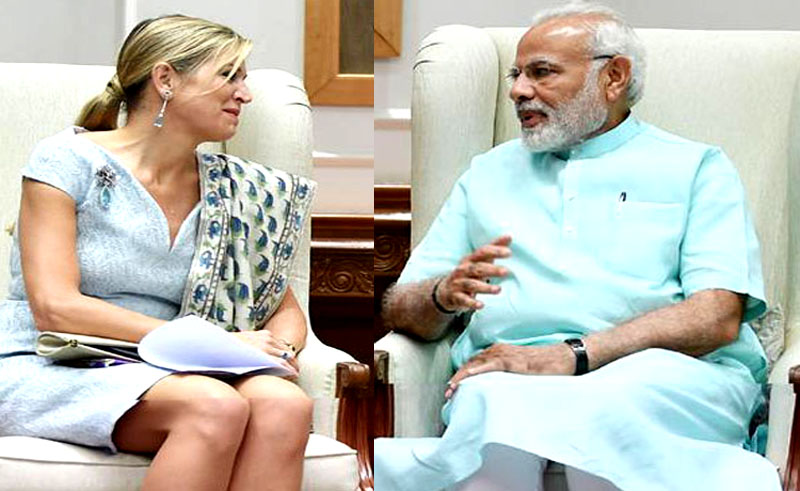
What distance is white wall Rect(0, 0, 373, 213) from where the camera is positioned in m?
1.15

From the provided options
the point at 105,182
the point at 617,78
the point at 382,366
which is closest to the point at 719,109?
the point at 617,78

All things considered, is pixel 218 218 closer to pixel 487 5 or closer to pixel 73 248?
pixel 73 248

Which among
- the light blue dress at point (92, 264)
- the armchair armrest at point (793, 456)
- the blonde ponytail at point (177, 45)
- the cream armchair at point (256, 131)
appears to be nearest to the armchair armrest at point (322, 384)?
the cream armchair at point (256, 131)

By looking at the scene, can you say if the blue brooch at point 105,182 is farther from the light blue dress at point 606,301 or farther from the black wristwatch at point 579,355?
the black wristwatch at point 579,355

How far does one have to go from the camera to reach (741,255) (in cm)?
100

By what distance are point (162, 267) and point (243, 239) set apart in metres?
0.06

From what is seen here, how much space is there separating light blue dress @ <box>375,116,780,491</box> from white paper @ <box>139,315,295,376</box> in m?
0.14

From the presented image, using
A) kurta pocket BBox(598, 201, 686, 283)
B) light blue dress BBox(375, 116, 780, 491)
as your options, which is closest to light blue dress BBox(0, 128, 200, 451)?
light blue dress BBox(375, 116, 780, 491)

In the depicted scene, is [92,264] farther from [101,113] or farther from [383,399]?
[383,399]

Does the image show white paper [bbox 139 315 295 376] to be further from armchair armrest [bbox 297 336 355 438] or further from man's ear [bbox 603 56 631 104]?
man's ear [bbox 603 56 631 104]

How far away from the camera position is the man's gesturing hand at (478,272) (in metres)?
0.80

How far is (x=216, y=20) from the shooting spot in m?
1.28

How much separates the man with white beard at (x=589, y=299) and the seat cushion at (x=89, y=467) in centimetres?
10

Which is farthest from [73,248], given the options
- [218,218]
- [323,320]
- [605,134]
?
[605,134]
